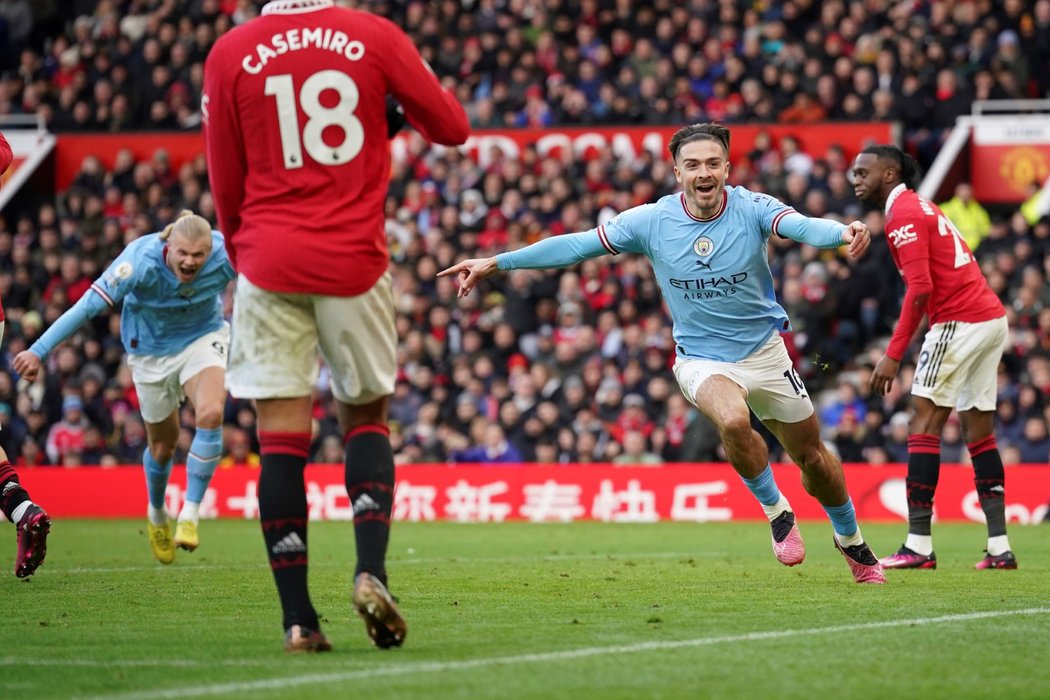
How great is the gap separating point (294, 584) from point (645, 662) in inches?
53.7

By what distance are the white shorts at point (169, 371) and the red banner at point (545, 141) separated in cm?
1050

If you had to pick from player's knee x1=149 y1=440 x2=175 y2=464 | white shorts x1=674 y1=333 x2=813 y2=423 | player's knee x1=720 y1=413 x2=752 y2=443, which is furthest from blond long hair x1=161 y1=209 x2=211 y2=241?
player's knee x1=720 y1=413 x2=752 y2=443

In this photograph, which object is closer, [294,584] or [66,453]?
[294,584]

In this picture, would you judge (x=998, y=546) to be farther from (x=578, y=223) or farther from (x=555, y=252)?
(x=578, y=223)

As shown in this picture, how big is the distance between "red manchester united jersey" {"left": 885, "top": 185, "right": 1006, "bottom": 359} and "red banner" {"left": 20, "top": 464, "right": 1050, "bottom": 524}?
6.68 meters

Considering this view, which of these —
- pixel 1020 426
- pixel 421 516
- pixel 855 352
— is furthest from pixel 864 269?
pixel 421 516

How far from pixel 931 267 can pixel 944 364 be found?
65cm

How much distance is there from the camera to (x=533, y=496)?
19.0m

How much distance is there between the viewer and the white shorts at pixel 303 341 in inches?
243

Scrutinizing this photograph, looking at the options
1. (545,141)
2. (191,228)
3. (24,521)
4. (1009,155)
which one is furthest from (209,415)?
(1009,155)

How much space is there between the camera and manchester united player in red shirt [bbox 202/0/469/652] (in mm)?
6113

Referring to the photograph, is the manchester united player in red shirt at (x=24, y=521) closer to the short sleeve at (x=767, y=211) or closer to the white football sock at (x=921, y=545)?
the short sleeve at (x=767, y=211)

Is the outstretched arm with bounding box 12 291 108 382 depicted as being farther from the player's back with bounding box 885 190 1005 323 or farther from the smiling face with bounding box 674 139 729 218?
the player's back with bounding box 885 190 1005 323

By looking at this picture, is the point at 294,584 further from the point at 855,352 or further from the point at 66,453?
the point at 66,453
